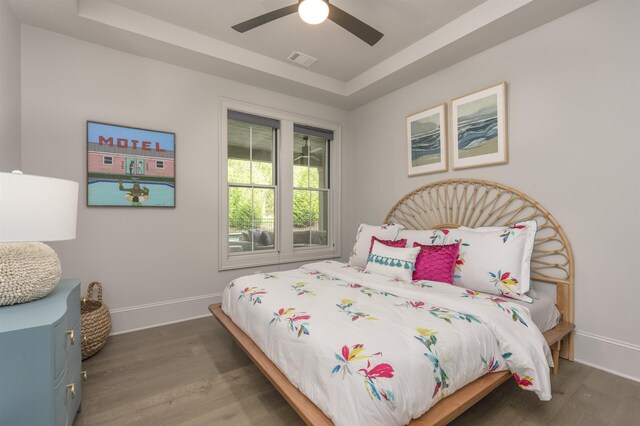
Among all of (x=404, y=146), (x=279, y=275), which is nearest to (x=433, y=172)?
(x=404, y=146)

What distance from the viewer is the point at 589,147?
7.07ft

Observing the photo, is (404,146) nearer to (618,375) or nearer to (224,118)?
(224,118)

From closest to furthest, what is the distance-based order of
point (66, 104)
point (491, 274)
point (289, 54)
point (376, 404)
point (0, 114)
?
point (376, 404) < point (0, 114) < point (491, 274) < point (66, 104) < point (289, 54)

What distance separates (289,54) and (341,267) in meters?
2.28

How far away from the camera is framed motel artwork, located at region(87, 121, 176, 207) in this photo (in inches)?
104

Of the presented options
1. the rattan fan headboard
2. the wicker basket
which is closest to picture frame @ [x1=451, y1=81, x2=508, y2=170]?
the rattan fan headboard

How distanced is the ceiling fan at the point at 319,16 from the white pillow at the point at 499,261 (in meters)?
1.74

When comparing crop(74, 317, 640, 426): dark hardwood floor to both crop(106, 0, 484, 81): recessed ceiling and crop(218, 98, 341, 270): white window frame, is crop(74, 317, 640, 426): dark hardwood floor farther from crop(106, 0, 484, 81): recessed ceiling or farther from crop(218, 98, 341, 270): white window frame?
crop(106, 0, 484, 81): recessed ceiling

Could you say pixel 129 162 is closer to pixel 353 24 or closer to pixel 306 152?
pixel 306 152

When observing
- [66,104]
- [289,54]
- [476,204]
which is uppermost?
[289,54]

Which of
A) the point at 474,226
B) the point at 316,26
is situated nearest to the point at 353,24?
the point at 316,26

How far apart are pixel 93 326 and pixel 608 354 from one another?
3.76m

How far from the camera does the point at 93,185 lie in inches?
104

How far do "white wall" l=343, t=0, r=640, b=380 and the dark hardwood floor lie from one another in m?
0.40
